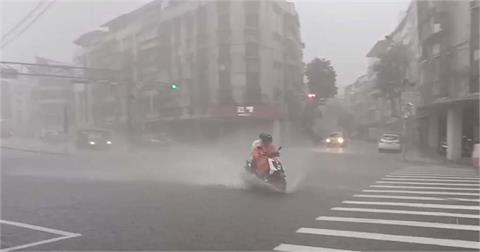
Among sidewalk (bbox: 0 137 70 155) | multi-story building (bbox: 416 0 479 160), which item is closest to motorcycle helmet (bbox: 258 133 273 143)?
sidewalk (bbox: 0 137 70 155)

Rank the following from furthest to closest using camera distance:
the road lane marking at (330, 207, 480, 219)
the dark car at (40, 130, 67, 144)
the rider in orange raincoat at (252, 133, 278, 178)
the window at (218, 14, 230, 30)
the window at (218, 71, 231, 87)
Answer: the window at (218, 14, 230, 30) < the window at (218, 71, 231, 87) < the dark car at (40, 130, 67, 144) < the rider in orange raincoat at (252, 133, 278, 178) < the road lane marking at (330, 207, 480, 219)

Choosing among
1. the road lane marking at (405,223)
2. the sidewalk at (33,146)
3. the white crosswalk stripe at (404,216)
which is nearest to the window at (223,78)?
the white crosswalk stripe at (404,216)

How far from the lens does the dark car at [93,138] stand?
31.7 ft

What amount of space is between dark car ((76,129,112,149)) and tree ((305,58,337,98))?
4.73 metres

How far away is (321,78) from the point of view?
598 centimetres

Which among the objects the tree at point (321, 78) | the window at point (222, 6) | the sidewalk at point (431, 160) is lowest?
the sidewalk at point (431, 160)

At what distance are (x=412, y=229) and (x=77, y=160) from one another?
35.7 feet

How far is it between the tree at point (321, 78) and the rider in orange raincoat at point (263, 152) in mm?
2023

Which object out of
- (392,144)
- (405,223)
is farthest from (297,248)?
(392,144)

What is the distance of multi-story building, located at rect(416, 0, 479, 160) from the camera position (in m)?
16.1

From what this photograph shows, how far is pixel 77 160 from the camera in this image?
1434 cm

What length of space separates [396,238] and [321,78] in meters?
1.99

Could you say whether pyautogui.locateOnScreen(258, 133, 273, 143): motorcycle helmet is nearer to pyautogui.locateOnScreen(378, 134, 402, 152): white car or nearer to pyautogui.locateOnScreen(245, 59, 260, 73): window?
pyautogui.locateOnScreen(245, 59, 260, 73): window

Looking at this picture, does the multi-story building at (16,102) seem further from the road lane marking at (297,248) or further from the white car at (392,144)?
the white car at (392,144)
